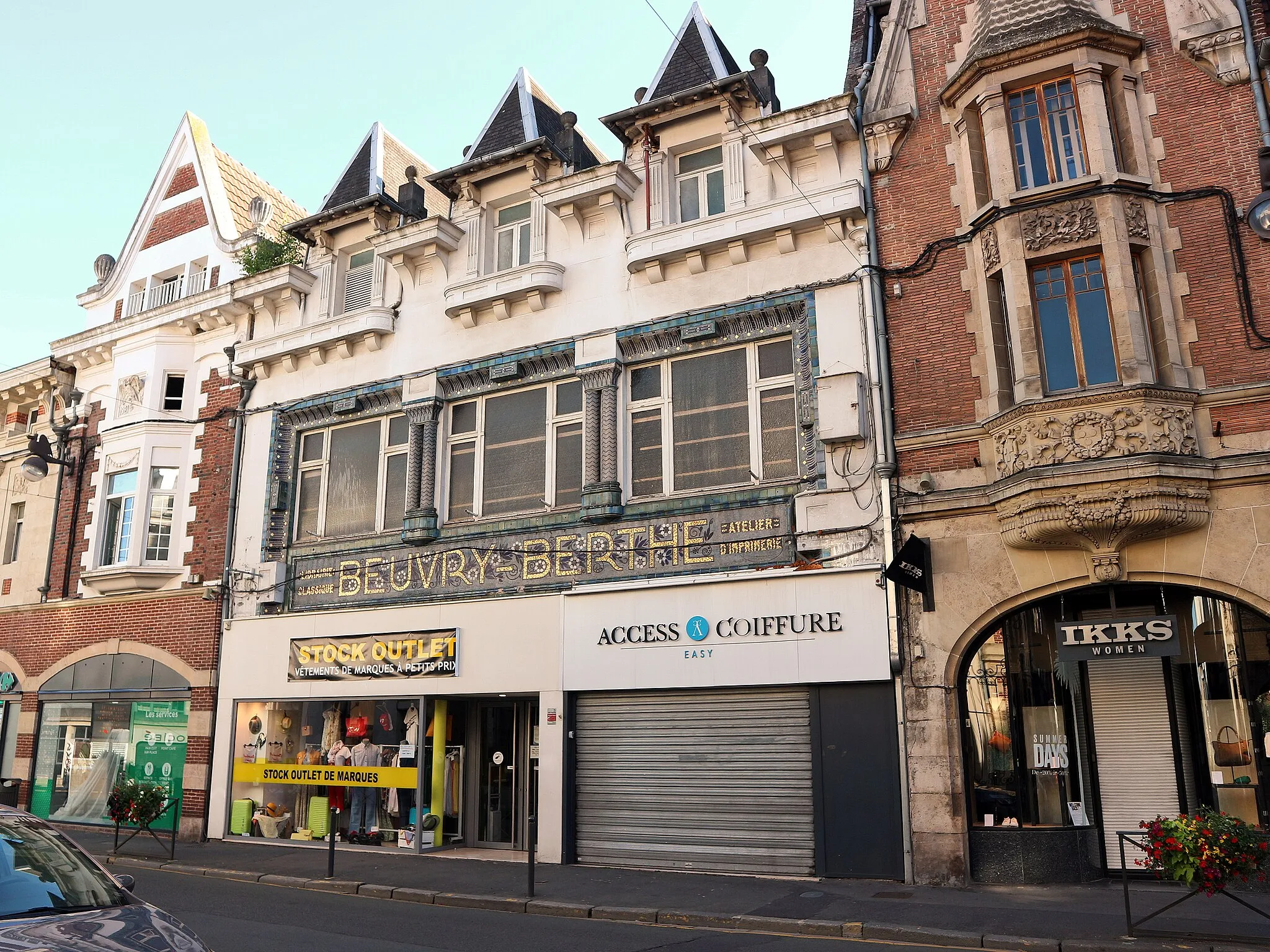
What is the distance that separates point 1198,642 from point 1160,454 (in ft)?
8.72

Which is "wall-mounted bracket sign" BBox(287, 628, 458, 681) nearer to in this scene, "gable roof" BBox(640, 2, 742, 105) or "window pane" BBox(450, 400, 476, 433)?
"window pane" BBox(450, 400, 476, 433)

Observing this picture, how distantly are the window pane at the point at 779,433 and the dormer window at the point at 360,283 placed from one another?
28.5 feet

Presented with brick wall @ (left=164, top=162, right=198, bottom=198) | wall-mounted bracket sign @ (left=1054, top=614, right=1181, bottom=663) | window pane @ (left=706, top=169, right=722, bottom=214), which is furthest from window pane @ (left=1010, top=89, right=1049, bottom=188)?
brick wall @ (left=164, top=162, right=198, bottom=198)

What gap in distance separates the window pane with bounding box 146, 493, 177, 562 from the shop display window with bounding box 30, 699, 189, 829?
2964mm

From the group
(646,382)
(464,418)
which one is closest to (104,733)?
(464,418)

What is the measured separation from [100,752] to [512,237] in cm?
1345

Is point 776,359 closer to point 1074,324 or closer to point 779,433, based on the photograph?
point 779,433

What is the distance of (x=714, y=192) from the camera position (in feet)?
51.4

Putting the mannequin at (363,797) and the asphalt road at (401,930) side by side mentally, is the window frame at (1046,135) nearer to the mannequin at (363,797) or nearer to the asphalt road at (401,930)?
the asphalt road at (401,930)

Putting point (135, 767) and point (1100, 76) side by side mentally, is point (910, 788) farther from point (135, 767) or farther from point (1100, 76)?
point (135, 767)

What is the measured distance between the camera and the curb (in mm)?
8633

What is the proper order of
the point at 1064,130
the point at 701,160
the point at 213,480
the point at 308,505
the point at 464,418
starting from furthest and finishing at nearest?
the point at 213,480
the point at 308,505
the point at 464,418
the point at 701,160
the point at 1064,130

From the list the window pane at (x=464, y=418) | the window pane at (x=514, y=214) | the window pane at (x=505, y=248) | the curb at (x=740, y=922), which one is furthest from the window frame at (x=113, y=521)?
the curb at (x=740, y=922)

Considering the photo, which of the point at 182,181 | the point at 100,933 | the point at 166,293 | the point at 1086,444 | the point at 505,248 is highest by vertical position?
the point at 182,181
